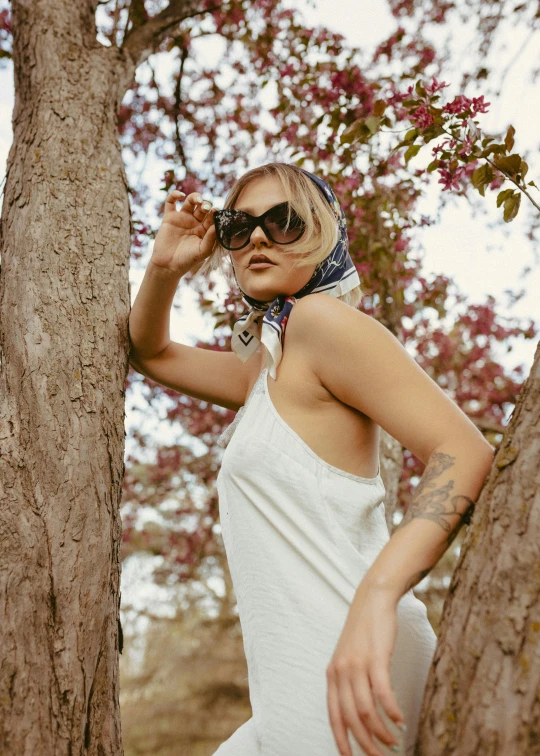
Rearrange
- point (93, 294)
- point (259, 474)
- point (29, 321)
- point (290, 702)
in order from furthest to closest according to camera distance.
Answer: point (93, 294), point (29, 321), point (259, 474), point (290, 702)

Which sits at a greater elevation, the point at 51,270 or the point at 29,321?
the point at 51,270

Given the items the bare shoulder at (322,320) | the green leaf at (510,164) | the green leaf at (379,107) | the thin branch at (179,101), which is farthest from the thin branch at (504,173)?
the thin branch at (179,101)

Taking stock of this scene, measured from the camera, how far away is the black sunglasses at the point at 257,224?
1.81 metres

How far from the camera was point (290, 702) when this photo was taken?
4.09 ft

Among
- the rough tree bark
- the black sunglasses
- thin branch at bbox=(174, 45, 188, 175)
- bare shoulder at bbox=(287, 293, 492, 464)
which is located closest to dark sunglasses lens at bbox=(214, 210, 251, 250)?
the black sunglasses

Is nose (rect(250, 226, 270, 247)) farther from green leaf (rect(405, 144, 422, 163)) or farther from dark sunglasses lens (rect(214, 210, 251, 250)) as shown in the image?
green leaf (rect(405, 144, 422, 163))

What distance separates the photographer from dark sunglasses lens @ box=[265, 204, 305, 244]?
5.92 feet

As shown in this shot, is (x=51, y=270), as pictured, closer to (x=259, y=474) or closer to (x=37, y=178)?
(x=37, y=178)

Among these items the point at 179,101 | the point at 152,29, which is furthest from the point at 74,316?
the point at 179,101

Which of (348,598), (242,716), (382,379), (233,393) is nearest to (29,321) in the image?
(233,393)

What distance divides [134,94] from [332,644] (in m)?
5.10

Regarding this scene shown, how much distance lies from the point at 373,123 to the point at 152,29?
129 centimetres

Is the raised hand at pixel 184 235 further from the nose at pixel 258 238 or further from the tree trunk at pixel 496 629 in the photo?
the tree trunk at pixel 496 629

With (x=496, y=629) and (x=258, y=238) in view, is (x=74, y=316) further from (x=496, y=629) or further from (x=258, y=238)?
(x=496, y=629)
